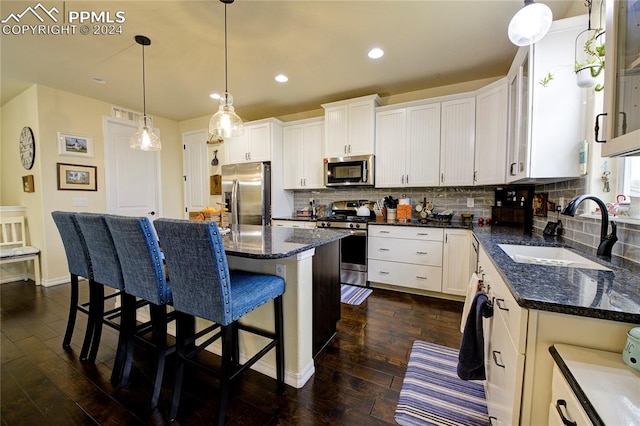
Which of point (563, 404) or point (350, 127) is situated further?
point (350, 127)

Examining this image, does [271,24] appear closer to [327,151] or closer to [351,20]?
[351,20]

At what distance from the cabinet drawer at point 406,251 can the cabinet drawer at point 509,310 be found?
5.08ft

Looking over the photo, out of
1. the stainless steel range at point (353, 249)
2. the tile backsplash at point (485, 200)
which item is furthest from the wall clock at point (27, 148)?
the stainless steel range at point (353, 249)

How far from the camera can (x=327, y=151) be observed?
3.74 m

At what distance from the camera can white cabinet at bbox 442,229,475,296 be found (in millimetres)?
2789

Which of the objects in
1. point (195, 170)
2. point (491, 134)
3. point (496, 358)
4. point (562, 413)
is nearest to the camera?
point (562, 413)

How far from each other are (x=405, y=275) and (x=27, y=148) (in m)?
5.46

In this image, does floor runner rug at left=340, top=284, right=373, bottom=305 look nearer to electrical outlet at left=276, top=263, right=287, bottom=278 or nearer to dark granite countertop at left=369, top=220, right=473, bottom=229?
dark granite countertop at left=369, top=220, right=473, bottom=229

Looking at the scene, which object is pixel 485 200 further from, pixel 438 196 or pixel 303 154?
pixel 303 154

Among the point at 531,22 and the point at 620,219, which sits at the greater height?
the point at 531,22

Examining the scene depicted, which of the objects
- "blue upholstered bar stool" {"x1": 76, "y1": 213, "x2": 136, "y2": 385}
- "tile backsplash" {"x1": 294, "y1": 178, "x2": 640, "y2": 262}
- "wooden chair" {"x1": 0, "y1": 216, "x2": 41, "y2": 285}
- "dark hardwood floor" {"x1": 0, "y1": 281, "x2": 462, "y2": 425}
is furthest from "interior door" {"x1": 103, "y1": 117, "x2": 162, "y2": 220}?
"blue upholstered bar stool" {"x1": 76, "y1": 213, "x2": 136, "y2": 385}

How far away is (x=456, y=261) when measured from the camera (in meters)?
2.85

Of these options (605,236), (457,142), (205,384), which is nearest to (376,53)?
(457,142)

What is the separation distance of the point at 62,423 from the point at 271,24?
3063 millimetres
